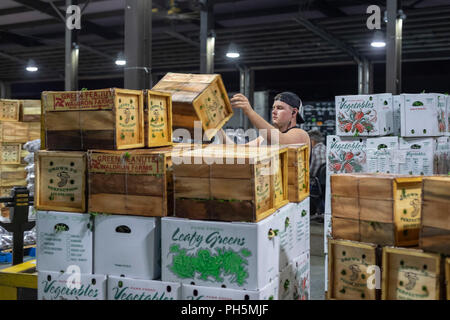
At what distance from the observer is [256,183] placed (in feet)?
9.29

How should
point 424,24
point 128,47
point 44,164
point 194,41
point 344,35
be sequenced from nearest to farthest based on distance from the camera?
point 44,164, point 128,47, point 424,24, point 344,35, point 194,41

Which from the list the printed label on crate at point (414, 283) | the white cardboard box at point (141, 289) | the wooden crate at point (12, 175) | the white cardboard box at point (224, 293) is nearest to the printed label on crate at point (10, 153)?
the wooden crate at point (12, 175)

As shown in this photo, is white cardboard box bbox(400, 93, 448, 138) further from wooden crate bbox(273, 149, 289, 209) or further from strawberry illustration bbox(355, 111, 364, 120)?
wooden crate bbox(273, 149, 289, 209)

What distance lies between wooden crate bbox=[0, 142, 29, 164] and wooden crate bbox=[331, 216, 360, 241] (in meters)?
7.89

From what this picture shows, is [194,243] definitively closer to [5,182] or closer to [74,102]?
[74,102]

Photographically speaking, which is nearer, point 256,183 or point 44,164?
point 256,183

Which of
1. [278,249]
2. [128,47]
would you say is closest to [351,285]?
[278,249]

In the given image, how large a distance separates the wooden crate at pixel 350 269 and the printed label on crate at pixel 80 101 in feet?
5.74

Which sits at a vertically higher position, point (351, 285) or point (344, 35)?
point (344, 35)

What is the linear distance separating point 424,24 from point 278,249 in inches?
406

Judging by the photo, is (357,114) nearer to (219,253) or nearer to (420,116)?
(420,116)

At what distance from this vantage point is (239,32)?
44.1ft

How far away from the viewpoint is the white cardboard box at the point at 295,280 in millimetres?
3250

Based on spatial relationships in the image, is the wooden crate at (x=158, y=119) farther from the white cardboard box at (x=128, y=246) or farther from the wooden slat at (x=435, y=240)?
the wooden slat at (x=435, y=240)
